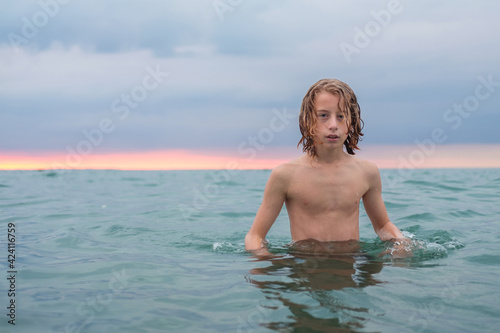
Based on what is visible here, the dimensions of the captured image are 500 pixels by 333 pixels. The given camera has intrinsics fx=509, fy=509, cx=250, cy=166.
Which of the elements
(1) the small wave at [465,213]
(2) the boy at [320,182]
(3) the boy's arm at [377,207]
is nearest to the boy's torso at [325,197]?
(2) the boy at [320,182]

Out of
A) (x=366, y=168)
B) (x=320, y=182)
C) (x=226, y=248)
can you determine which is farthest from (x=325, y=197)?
(x=226, y=248)

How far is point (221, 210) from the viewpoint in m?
11.0

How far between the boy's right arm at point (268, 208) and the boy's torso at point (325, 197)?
0.28ft

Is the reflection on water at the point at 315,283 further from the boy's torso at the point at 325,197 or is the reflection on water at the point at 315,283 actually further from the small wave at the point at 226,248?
the small wave at the point at 226,248

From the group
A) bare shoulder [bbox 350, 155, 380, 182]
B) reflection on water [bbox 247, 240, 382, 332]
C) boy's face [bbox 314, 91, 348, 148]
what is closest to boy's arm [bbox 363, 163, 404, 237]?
bare shoulder [bbox 350, 155, 380, 182]

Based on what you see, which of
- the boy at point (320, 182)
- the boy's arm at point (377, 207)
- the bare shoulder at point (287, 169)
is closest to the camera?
the boy at point (320, 182)

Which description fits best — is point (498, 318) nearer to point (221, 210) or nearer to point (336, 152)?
point (336, 152)

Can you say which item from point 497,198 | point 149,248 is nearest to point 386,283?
point 149,248

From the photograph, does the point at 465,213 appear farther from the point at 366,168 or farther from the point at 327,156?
the point at 327,156

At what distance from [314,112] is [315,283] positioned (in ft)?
5.44

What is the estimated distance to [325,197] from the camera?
4938 millimetres

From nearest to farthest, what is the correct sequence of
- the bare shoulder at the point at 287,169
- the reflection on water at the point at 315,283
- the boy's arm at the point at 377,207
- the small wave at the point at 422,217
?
the reflection on water at the point at 315,283, the bare shoulder at the point at 287,169, the boy's arm at the point at 377,207, the small wave at the point at 422,217

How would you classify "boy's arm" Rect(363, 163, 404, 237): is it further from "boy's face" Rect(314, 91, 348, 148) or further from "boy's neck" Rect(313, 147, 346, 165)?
"boy's face" Rect(314, 91, 348, 148)

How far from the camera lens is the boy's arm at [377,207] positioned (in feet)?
16.9
